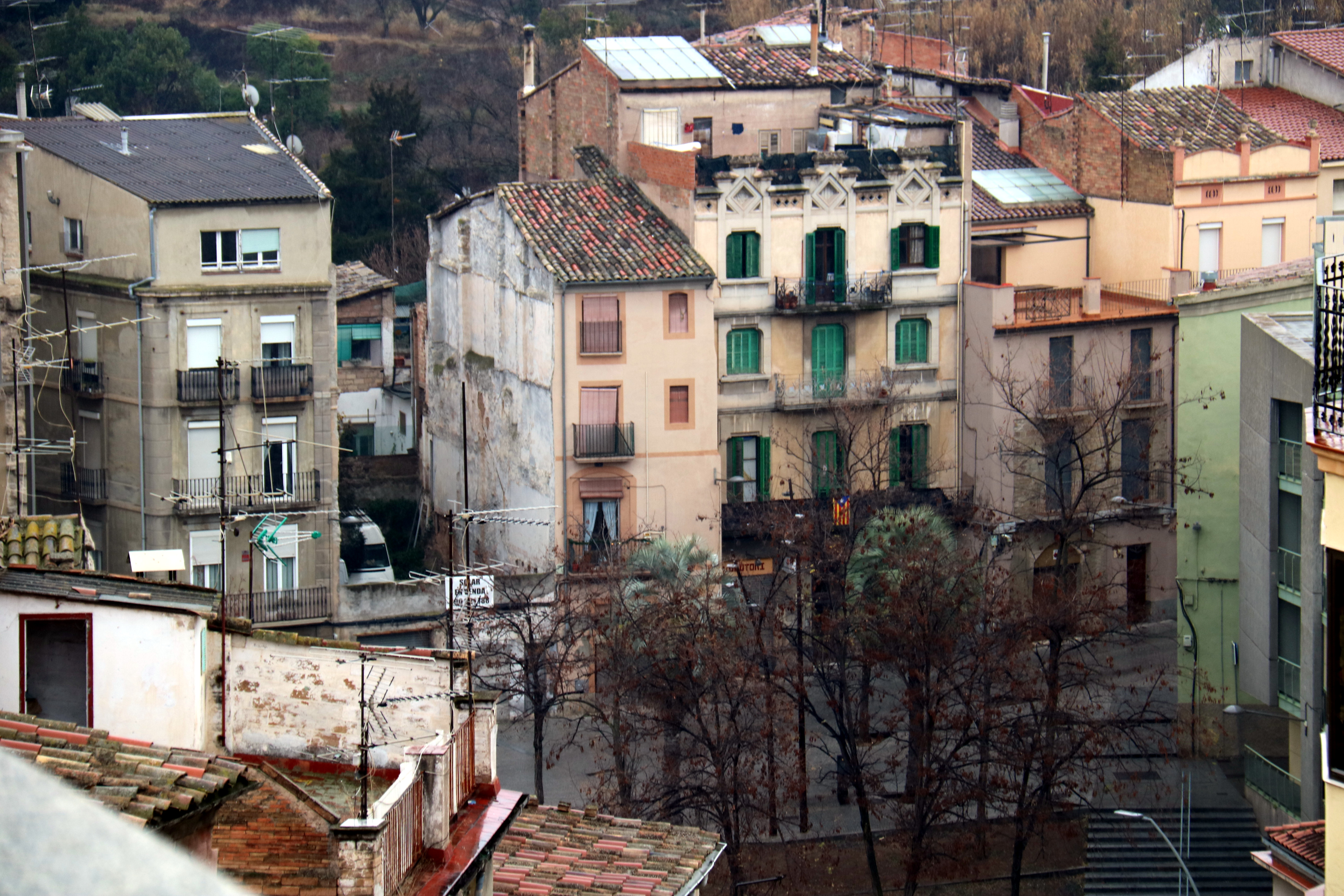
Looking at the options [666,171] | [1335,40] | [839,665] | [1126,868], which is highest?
[1335,40]

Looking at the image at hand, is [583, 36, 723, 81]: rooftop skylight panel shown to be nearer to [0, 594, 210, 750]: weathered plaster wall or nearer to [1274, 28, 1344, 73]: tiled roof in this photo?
[1274, 28, 1344, 73]: tiled roof

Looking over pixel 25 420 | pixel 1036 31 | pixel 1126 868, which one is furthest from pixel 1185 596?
pixel 1036 31

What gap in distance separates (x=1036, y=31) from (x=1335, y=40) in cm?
2717

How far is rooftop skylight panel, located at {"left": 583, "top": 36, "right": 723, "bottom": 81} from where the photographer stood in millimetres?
51500

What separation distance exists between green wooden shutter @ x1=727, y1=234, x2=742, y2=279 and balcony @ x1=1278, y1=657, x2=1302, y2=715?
1886cm

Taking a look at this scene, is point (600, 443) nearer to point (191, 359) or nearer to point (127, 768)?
point (191, 359)

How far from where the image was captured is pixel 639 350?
46719 millimetres

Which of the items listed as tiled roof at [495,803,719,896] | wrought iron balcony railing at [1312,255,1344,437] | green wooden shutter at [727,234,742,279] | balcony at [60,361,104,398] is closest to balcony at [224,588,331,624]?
balcony at [60,361,104,398]

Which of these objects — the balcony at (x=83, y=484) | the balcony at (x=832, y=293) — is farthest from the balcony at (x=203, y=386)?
the balcony at (x=832, y=293)

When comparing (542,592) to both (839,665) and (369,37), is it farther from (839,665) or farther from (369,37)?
(369,37)

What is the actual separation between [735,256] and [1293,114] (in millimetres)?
19896

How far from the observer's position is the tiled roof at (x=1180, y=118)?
52.8 metres

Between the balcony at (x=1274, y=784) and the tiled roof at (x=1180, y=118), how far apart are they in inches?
846

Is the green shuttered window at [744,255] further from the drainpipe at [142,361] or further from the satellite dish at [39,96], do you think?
the satellite dish at [39,96]
